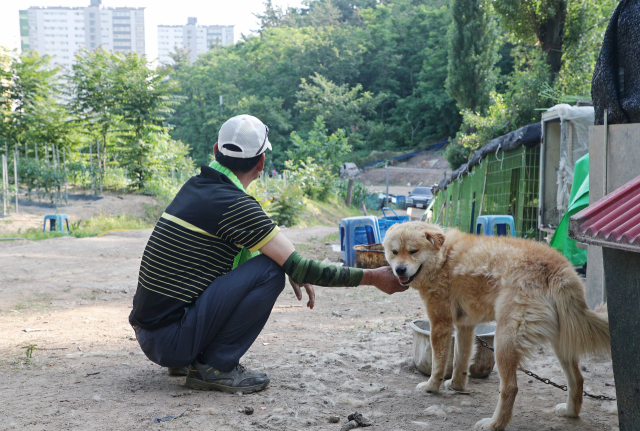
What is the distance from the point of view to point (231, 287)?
277 centimetres

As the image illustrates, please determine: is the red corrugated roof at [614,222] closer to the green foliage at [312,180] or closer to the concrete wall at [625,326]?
the concrete wall at [625,326]

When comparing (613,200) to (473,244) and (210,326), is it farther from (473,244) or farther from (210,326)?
(210,326)

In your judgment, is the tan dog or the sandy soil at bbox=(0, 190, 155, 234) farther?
the sandy soil at bbox=(0, 190, 155, 234)

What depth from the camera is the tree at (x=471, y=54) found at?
28.9m

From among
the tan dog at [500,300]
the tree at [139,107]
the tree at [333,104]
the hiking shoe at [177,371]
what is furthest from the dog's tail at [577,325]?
the tree at [333,104]

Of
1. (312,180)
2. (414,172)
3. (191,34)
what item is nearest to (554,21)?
(312,180)

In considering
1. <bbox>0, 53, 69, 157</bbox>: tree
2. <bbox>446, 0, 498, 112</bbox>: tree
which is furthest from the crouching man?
<bbox>446, 0, 498, 112</bbox>: tree

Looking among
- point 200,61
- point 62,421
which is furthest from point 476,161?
point 200,61

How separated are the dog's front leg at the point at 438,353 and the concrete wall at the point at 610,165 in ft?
4.56

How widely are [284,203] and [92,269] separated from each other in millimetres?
10875

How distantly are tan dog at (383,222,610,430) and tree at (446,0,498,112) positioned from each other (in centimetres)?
2771

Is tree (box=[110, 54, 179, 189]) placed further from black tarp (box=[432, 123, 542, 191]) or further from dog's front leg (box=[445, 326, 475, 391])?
dog's front leg (box=[445, 326, 475, 391])

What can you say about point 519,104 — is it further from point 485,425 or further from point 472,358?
point 485,425

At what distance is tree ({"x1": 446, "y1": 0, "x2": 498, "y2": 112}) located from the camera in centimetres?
2888
